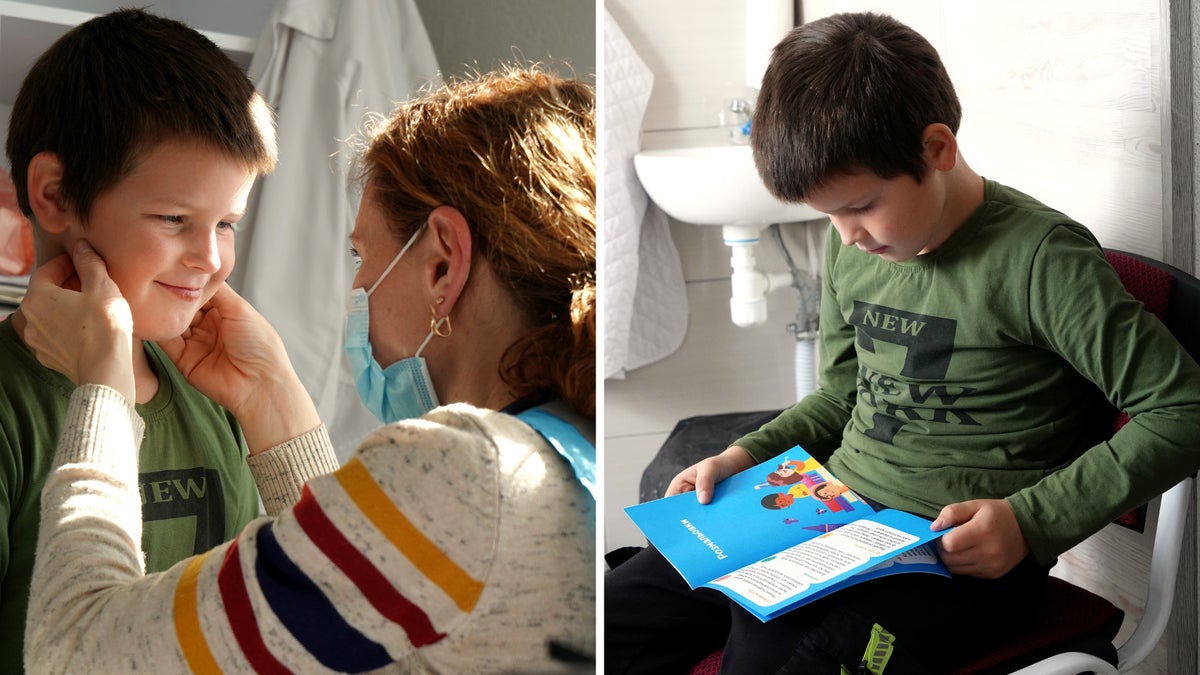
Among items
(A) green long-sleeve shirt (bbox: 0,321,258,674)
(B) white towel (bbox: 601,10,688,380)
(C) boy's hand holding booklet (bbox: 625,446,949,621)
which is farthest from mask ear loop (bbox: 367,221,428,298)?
(B) white towel (bbox: 601,10,688,380)

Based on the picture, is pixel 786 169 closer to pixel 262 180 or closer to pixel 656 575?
pixel 656 575

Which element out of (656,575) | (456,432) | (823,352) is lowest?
(656,575)

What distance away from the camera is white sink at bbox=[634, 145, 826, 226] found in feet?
6.22

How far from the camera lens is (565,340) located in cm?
59

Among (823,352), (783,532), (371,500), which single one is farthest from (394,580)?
(823,352)

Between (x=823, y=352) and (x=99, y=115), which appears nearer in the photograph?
(x=99, y=115)

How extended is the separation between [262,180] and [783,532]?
65cm

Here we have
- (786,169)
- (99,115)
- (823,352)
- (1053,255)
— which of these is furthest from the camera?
(823,352)

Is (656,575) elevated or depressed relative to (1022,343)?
depressed

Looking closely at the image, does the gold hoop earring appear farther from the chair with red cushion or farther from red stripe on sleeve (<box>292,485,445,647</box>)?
the chair with red cushion

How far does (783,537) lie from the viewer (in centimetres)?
97

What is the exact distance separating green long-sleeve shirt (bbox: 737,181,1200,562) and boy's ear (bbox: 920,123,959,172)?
68mm

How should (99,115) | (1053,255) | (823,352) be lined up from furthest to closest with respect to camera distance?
1. (823,352)
2. (1053,255)
3. (99,115)

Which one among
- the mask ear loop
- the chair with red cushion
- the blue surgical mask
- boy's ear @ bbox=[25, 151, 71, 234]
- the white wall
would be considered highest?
the white wall
